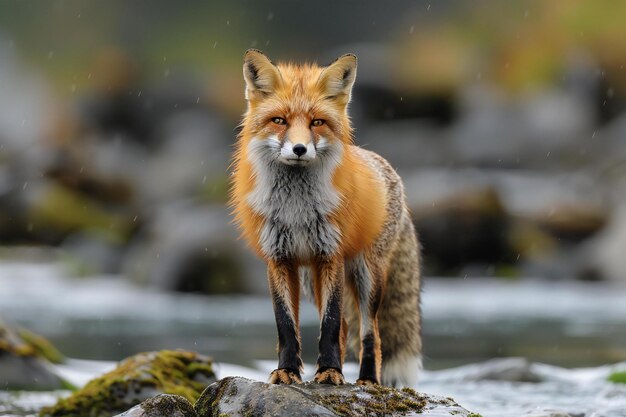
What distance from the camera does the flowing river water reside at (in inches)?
361

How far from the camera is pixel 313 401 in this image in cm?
518

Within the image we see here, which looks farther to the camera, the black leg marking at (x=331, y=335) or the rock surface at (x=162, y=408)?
the black leg marking at (x=331, y=335)

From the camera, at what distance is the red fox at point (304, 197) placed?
5.52 m

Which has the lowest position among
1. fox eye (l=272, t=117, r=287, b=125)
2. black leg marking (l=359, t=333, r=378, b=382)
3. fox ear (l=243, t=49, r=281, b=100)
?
black leg marking (l=359, t=333, r=378, b=382)

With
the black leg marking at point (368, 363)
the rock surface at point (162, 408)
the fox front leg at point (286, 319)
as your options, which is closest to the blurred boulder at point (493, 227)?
the black leg marking at point (368, 363)

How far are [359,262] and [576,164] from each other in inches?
1092

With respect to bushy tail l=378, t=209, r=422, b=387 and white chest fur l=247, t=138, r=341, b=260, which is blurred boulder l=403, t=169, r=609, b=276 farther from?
white chest fur l=247, t=138, r=341, b=260

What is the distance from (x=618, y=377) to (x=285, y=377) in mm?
5379

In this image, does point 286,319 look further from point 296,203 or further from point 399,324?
point 399,324

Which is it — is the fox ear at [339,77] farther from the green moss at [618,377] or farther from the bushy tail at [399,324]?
the green moss at [618,377]

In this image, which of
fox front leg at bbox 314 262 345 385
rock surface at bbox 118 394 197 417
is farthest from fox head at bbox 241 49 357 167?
rock surface at bbox 118 394 197 417

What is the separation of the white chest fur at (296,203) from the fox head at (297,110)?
0.15 ft

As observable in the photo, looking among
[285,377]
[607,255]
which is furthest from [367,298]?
[607,255]

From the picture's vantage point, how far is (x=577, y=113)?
1291 inches
